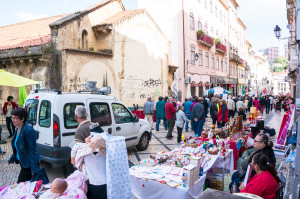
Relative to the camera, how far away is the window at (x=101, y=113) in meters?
6.61

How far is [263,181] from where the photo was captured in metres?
3.62

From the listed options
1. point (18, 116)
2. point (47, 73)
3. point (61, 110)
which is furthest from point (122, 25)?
point (18, 116)

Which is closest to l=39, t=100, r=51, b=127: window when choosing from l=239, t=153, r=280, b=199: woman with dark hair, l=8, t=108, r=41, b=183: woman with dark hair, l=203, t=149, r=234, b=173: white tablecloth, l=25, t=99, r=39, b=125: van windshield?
l=25, t=99, r=39, b=125: van windshield

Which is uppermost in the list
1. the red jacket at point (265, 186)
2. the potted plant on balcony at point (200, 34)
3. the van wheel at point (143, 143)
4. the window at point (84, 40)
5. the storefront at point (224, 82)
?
the potted plant on balcony at point (200, 34)

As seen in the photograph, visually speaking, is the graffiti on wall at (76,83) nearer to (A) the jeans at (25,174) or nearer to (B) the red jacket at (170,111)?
(B) the red jacket at (170,111)

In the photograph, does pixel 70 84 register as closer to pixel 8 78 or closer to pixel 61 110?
pixel 8 78

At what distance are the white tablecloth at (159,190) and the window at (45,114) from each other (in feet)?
9.06

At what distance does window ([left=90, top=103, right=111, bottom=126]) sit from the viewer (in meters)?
6.61

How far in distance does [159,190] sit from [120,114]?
3789 mm

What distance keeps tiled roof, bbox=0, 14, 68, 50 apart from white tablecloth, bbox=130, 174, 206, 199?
→ 10624 mm

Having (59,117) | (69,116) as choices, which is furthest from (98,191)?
(69,116)

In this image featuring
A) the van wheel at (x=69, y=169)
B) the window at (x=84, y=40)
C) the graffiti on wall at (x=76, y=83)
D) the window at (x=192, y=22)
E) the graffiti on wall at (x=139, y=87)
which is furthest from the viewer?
the window at (x=192, y=22)

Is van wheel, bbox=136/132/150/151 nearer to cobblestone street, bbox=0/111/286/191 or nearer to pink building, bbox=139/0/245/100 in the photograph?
cobblestone street, bbox=0/111/286/191

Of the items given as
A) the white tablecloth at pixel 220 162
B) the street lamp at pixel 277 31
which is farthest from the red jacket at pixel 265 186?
the street lamp at pixel 277 31
